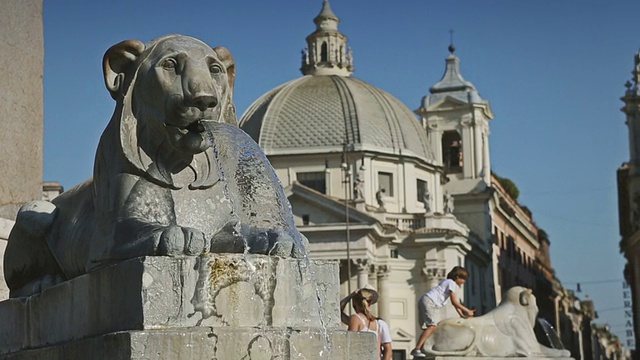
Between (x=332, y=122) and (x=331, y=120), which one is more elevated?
(x=331, y=120)

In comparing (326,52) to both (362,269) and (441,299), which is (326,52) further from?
(441,299)

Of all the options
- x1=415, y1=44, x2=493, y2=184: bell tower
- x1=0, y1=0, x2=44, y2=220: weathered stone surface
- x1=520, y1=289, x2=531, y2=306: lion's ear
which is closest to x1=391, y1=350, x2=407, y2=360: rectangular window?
x1=415, y1=44, x2=493, y2=184: bell tower

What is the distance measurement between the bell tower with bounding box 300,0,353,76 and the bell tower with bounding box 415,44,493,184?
8.13 m

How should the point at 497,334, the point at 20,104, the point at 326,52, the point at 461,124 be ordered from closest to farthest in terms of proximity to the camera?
the point at 20,104 → the point at 497,334 → the point at 326,52 → the point at 461,124

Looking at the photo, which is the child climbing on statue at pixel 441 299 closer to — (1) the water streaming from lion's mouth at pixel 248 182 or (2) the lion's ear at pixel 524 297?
(2) the lion's ear at pixel 524 297

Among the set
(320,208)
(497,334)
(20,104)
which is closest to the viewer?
(20,104)

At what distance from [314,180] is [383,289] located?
748 cm

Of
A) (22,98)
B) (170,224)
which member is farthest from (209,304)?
(22,98)

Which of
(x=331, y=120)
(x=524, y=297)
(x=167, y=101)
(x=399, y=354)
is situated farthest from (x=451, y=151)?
(x=167, y=101)

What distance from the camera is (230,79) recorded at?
18.0 ft

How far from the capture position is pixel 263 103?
3206 inches

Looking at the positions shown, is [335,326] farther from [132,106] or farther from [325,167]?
[325,167]

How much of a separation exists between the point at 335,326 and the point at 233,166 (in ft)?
2.64

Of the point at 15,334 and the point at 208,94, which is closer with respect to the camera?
the point at 208,94
